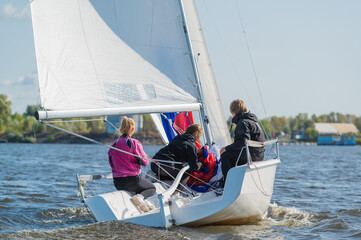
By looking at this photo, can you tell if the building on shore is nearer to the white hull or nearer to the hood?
the hood

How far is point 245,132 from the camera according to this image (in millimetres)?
7176

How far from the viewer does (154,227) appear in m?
6.91

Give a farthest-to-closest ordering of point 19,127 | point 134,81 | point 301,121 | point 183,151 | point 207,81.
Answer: point 301,121
point 19,127
point 207,81
point 134,81
point 183,151

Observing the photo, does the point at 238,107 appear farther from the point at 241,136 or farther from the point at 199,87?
the point at 199,87

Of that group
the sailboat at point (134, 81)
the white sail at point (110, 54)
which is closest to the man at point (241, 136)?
the sailboat at point (134, 81)

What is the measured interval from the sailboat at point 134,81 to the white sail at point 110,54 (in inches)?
0.6

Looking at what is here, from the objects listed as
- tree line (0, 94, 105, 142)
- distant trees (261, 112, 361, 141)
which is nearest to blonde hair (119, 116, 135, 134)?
tree line (0, 94, 105, 142)

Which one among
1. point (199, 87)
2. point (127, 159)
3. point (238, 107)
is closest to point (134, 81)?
point (199, 87)

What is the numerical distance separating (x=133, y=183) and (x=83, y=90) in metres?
1.51

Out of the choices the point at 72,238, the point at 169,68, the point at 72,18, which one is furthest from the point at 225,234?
the point at 72,18

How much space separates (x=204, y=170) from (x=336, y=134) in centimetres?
11755

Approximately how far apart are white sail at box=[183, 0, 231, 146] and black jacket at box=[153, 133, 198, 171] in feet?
4.64

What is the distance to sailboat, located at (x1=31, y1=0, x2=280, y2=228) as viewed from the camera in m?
6.94

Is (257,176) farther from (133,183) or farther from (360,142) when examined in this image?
(360,142)
